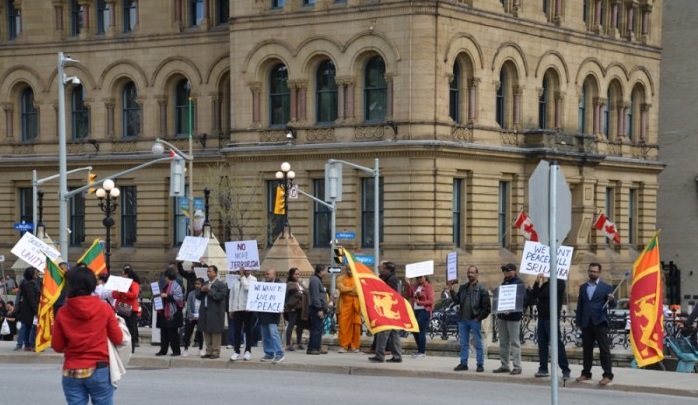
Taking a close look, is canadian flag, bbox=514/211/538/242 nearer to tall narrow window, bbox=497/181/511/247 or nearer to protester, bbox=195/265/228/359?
tall narrow window, bbox=497/181/511/247

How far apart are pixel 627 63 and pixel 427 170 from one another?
49.0 feet

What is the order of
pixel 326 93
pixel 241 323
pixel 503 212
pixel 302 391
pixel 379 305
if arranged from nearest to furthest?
pixel 302 391
pixel 379 305
pixel 241 323
pixel 326 93
pixel 503 212

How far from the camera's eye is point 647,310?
2622cm

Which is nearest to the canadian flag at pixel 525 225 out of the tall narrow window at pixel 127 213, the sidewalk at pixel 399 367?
the tall narrow window at pixel 127 213

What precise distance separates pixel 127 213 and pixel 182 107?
5.01 meters

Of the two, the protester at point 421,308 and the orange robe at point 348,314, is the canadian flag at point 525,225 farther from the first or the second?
the orange robe at point 348,314

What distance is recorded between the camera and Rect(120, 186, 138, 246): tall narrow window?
213 feet

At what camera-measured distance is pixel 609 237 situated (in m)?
64.1

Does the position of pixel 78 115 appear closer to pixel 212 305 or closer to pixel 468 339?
pixel 212 305

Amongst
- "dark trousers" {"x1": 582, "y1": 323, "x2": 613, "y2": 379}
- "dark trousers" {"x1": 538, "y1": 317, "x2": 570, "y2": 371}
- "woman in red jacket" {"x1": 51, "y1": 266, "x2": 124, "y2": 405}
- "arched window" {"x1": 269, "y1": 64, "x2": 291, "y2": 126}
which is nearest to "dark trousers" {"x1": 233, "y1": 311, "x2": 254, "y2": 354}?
→ "dark trousers" {"x1": 538, "y1": 317, "x2": 570, "y2": 371}

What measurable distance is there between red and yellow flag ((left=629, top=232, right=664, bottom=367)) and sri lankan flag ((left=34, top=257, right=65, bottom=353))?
10973 mm

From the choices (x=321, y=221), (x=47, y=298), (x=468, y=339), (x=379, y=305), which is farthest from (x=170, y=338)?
(x=321, y=221)

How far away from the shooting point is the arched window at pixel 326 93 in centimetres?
5775

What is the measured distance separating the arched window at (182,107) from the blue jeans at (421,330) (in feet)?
108
